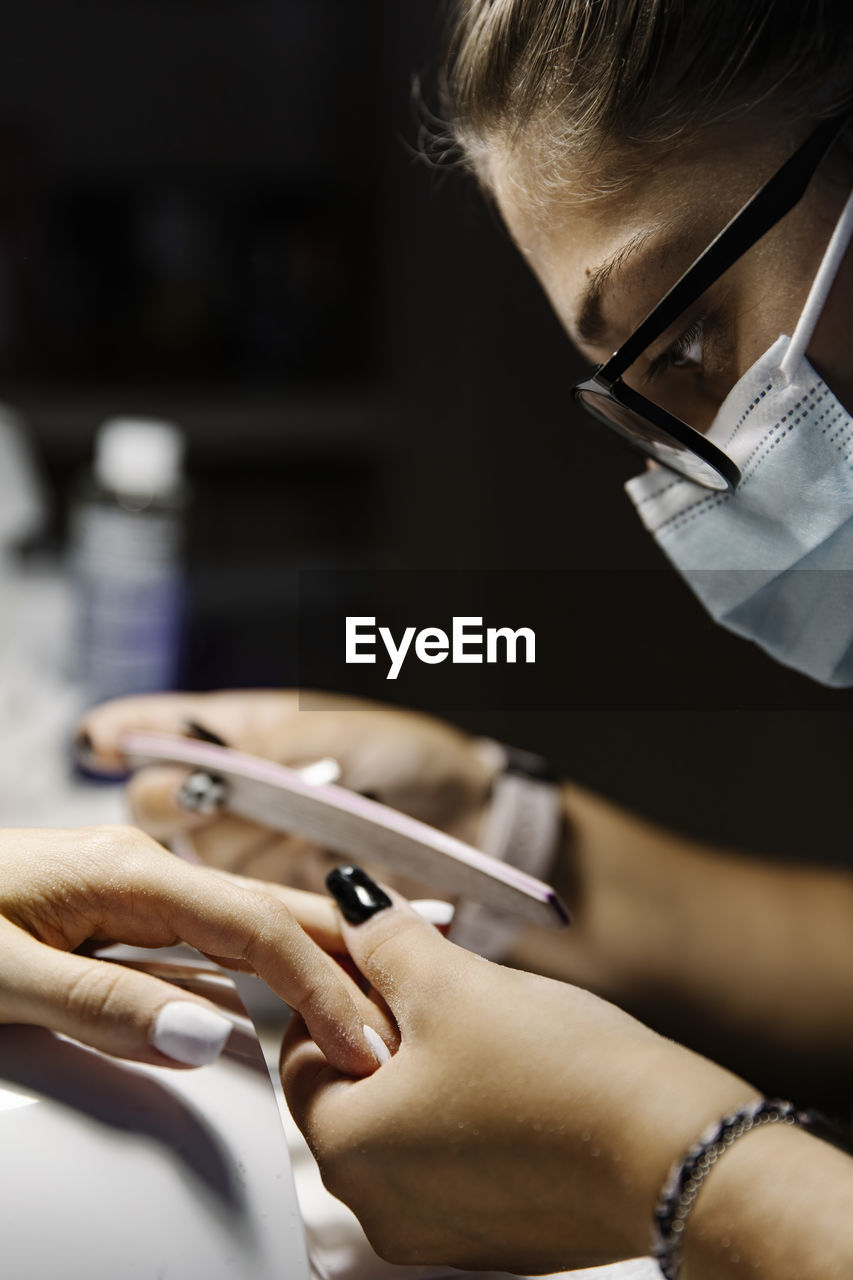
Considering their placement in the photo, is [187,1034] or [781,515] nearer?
[187,1034]

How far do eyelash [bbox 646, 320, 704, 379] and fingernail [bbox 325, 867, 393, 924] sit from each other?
0.70 feet

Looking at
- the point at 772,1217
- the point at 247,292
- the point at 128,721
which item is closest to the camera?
the point at 772,1217

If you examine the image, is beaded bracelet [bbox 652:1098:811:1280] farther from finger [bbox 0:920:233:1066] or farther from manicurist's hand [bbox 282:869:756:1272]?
finger [bbox 0:920:233:1066]

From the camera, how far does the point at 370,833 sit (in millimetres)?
424

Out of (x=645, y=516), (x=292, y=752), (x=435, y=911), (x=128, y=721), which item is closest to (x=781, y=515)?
(x=645, y=516)

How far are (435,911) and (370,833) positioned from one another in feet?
0.20

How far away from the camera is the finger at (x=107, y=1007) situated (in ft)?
0.94

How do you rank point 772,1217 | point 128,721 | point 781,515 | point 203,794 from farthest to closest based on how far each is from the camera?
point 128,721
point 203,794
point 781,515
point 772,1217

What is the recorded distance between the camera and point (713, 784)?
543 millimetres

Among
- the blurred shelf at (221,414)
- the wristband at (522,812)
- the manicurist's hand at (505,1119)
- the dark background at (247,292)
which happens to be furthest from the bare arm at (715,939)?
the blurred shelf at (221,414)

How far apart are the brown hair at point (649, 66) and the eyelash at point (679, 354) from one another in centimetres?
6

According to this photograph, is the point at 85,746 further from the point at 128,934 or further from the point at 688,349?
the point at 688,349

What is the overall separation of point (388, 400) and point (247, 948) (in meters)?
1.15

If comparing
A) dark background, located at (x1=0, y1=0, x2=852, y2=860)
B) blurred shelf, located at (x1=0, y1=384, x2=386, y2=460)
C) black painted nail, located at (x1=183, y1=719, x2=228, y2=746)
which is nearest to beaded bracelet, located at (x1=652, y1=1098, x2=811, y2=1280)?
black painted nail, located at (x1=183, y1=719, x2=228, y2=746)
